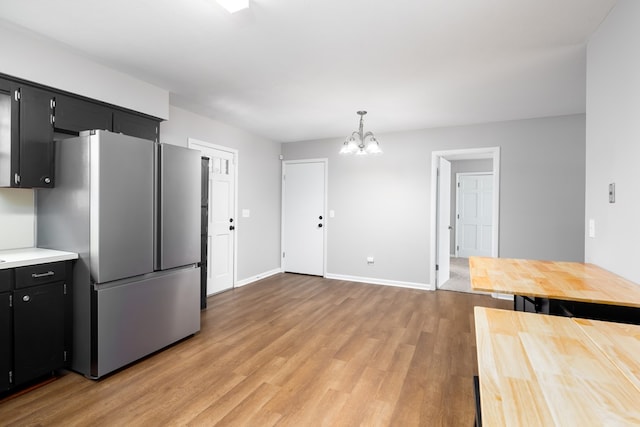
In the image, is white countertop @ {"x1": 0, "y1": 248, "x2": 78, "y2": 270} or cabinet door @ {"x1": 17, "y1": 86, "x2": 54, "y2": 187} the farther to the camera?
cabinet door @ {"x1": 17, "y1": 86, "x2": 54, "y2": 187}

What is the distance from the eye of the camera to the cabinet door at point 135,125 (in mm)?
2977

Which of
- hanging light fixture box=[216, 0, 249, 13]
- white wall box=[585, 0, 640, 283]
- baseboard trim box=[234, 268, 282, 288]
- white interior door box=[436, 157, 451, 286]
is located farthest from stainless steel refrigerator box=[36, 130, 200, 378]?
white interior door box=[436, 157, 451, 286]

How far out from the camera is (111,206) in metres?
2.42

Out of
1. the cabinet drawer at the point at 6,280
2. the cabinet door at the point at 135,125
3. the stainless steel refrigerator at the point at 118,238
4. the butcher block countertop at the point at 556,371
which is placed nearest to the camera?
the butcher block countertop at the point at 556,371

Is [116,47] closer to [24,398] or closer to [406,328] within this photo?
[24,398]

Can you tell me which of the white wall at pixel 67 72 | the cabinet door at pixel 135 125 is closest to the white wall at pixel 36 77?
the white wall at pixel 67 72

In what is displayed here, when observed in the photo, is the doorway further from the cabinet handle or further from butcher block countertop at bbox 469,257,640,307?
butcher block countertop at bbox 469,257,640,307

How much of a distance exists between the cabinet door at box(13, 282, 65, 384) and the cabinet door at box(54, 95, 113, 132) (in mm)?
1270

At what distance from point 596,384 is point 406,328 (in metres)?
2.73

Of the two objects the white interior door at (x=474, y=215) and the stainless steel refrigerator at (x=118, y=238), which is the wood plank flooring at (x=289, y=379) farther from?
the white interior door at (x=474, y=215)

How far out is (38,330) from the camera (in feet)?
7.34

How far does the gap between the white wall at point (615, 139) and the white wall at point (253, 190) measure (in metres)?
4.12

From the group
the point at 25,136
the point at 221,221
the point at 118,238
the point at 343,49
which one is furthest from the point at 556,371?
the point at 221,221

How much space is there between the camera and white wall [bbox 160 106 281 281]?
4.57m
